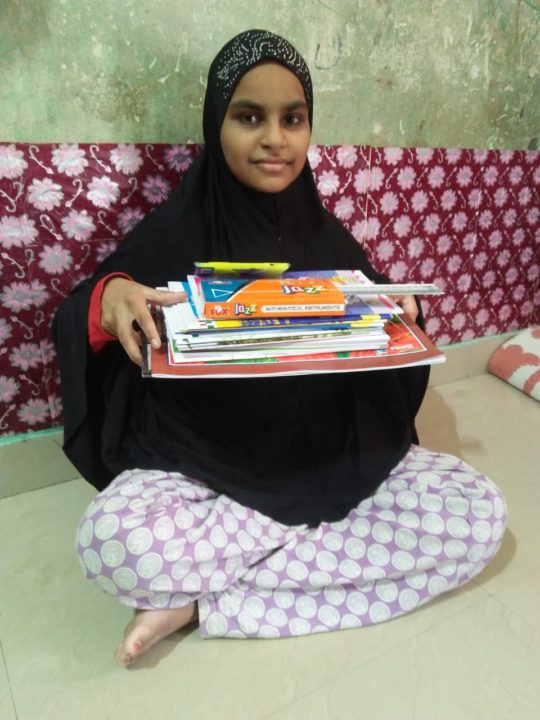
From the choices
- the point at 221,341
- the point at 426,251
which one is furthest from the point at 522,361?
the point at 221,341

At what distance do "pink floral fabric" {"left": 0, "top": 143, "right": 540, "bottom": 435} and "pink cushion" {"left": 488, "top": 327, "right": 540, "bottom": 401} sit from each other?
7cm

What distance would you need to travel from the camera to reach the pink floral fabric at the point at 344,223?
0.94 m

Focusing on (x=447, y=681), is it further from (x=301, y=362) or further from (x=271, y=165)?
(x=271, y=165)

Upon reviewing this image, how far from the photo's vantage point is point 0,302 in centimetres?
98

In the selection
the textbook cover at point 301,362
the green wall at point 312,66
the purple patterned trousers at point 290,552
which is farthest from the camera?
the green wall at point 312,66

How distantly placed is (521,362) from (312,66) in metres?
1.08

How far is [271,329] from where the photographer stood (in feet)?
2.20

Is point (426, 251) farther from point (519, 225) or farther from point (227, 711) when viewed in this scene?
point (227, 711)

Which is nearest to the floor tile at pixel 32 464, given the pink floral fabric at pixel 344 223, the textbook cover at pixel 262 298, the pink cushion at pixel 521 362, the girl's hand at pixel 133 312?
the pink floral fabric at pixel 344 223

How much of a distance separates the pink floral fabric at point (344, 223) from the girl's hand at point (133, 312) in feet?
0.90

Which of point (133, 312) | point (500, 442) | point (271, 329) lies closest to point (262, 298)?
point (271, 329)

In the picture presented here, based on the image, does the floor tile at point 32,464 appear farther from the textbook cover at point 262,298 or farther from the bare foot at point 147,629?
the textbook cover at point 262,298

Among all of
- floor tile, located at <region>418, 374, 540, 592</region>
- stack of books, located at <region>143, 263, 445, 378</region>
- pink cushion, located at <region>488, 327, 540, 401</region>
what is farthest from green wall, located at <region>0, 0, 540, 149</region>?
floor tile, located at <region>418, 374, 540, 592</region>

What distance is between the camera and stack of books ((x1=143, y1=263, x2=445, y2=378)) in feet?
2.14
